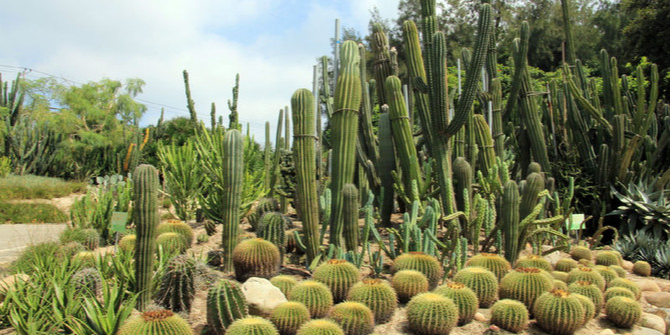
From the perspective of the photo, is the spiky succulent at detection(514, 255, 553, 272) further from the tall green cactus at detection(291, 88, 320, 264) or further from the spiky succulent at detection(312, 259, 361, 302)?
the tall green cactus at detection(291, 88, 320, 264)

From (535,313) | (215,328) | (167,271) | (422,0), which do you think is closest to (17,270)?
(167,271)

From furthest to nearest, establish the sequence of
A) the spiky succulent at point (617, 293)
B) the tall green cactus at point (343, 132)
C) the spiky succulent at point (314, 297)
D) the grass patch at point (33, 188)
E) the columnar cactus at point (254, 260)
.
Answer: the grass patch at point (33, 188)
the tall green cactus at point (343, 132)
the spiky succulent at point (617, 293)
the columnar cactus at point (254, 260)
the spiky succulent at point (314, 297)

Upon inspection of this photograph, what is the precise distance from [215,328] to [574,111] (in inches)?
305

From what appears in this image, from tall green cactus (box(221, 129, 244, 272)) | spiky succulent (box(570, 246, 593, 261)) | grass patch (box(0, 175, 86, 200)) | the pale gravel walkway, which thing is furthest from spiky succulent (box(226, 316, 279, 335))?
grass patch (box(0, 175, 86, 200))

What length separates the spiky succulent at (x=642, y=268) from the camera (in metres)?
7.23

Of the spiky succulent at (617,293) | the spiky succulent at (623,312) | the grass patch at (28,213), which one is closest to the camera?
the spiky succulent at (623,312)

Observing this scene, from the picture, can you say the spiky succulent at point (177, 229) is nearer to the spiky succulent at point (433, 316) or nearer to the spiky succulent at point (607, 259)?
the spiky succulent at point (433, 316)

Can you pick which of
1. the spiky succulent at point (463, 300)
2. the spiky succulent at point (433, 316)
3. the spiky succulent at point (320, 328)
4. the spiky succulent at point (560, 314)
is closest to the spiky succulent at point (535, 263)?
the spiky succulent at point (560, 314)

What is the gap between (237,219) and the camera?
5.90m

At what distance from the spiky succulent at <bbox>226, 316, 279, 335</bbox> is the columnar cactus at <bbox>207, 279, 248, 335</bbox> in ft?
1.03

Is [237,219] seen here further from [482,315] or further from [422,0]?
[422,0]

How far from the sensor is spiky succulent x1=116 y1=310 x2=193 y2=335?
3.70 meters

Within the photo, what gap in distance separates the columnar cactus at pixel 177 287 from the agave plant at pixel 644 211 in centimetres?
680

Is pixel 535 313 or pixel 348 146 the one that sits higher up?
pixel 348 146
